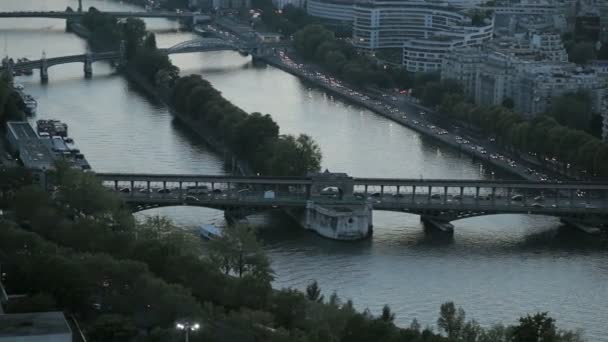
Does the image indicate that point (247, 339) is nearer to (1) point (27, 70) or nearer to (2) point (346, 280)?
(2) point (346, 280)

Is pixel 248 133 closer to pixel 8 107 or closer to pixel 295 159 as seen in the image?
pixel 295 159

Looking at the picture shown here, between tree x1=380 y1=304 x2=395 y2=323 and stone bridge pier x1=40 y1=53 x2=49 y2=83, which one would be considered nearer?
tree x1=380 y1=304 x2=395 y2=323

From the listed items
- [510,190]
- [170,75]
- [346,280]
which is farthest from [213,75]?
[346,280]

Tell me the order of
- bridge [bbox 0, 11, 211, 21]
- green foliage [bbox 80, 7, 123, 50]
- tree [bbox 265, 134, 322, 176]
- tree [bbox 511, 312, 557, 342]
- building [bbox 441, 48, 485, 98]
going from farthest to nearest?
bridge [bbox 0, 11, 211, 21] < green foliage [bbox 80, 7, 123, 50] < building [bbox 441, 48, 485, 98] < tree [bbox 265, 134, 322, 176] < tree [bbox 511, 312, 557, 342]

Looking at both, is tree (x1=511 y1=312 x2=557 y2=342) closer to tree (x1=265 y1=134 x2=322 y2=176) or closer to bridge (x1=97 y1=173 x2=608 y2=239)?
bridge (x1=97 y1=173 x2=608 y2=239)

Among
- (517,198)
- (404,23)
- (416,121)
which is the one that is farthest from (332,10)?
(517,198)

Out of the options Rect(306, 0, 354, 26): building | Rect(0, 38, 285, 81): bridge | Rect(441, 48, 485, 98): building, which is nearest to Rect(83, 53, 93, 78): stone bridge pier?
Rect(0, 38, 285, 81): bridge
